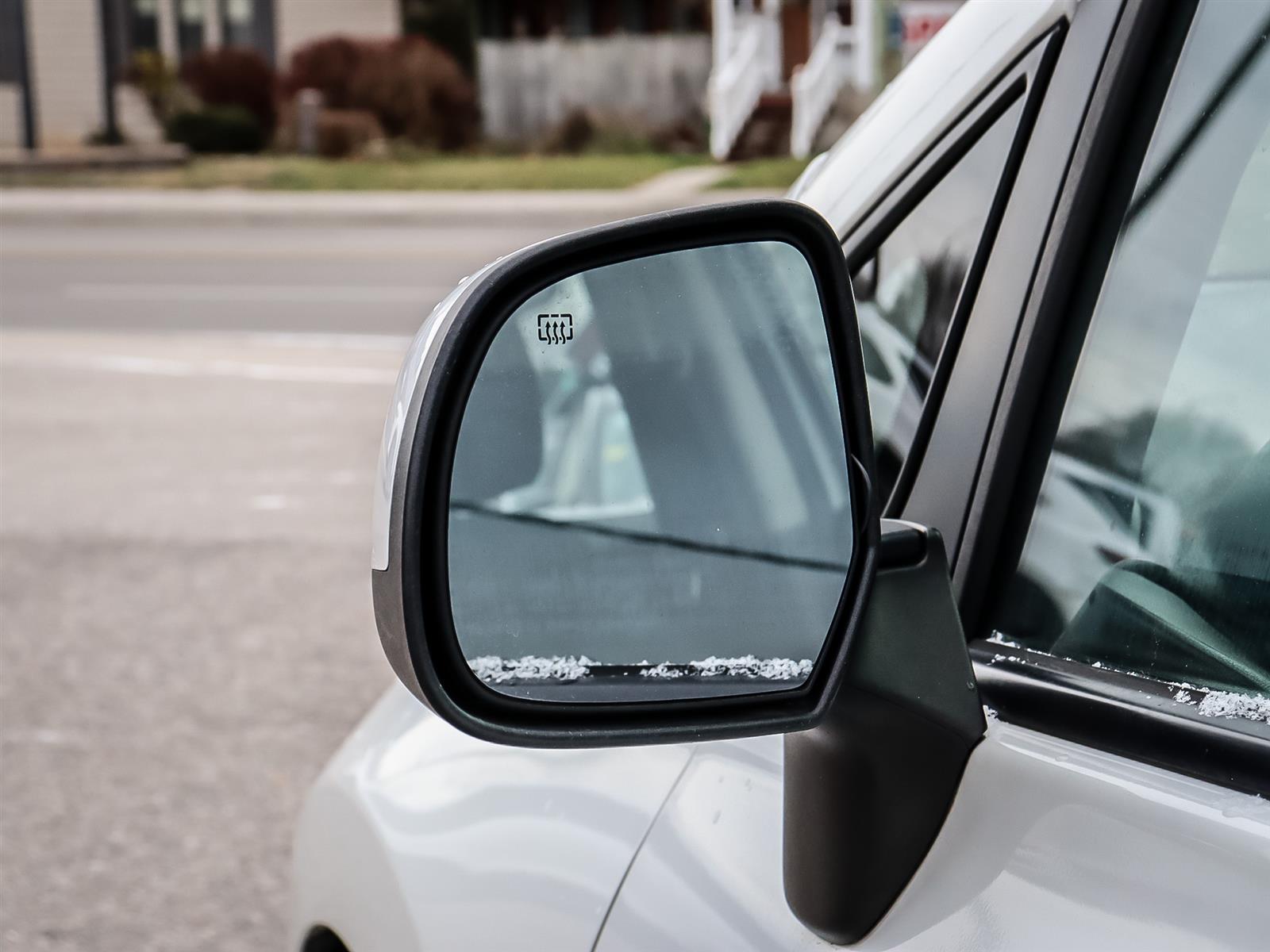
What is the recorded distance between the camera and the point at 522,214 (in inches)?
778

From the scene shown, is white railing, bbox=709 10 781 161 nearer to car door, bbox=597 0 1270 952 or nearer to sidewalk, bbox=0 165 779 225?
sidewalk, bbox=0 165 779 225

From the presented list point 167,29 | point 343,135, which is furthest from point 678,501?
point 167,29

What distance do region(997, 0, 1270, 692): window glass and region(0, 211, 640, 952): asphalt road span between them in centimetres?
281

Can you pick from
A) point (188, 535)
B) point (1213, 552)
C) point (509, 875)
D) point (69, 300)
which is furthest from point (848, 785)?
point (69, 300)

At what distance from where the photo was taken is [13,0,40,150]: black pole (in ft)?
102

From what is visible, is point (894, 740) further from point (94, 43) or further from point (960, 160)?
point (94, 43)

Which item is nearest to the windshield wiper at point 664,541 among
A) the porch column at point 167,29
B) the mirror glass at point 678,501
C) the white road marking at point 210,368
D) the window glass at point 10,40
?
the mirror glass at point 678,501

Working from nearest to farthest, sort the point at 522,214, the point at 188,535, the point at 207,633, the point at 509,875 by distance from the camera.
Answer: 1. the point at 509,875
2. the point at 207,633
3. the point at 188,535
4. the point at 522,214

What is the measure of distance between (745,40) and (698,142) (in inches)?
123

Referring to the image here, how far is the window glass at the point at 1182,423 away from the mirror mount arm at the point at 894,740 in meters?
0.12

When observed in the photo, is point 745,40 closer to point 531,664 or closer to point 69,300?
point 69,300

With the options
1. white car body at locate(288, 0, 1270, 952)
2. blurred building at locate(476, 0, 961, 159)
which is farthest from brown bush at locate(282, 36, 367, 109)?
white car body at locate(288, 0, 1270, 952)

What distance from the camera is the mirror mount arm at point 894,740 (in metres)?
1.05

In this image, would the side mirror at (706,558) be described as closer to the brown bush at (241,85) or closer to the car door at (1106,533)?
the car door at (1106,533)
